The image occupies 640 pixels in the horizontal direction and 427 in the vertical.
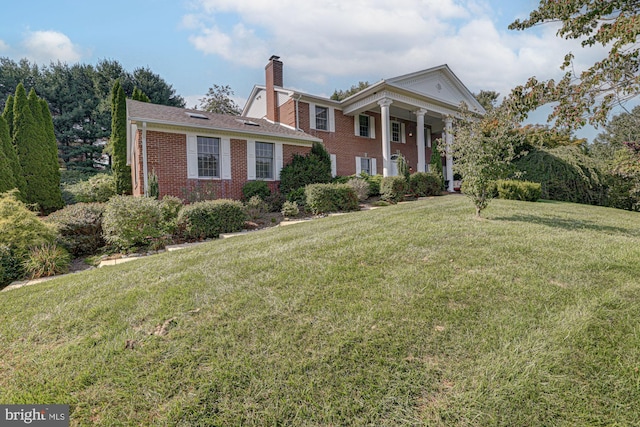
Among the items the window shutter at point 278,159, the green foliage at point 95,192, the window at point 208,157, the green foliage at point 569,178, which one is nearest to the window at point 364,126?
the window shutter at point 278,159

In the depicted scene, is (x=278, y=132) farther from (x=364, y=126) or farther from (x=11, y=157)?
(x=11, y=157)

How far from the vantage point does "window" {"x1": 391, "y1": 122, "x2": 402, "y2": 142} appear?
19297mm

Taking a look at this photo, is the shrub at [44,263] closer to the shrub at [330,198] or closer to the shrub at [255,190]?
the shrub at [330,198]

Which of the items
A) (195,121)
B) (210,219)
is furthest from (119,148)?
(210,219)

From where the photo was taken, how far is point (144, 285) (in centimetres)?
371

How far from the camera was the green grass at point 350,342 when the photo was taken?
5.93 ft

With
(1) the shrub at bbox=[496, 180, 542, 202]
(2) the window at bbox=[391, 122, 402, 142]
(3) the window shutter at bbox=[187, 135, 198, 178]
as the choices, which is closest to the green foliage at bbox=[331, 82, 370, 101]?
(2) the window at bbox=[391, 122, 402, 142]

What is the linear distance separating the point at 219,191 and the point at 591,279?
1088cm

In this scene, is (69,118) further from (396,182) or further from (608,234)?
(608,234)

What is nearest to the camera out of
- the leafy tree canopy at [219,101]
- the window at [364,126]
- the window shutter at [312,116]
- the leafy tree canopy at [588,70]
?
the leafy tree canopy at [588,70]

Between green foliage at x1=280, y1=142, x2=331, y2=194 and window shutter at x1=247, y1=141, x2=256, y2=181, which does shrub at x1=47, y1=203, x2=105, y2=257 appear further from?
green foliage at x1=280, y1=142, x2=331, y2=194

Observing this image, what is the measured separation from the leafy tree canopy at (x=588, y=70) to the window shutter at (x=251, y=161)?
9.86 m

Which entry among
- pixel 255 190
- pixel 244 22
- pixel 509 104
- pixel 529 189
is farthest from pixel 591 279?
pixel 255 190

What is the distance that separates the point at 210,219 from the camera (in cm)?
784
